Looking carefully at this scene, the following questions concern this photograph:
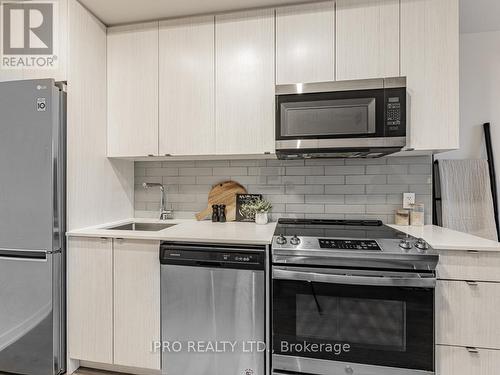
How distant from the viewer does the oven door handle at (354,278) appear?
1.35 m

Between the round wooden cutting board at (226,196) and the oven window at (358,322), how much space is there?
0.88 meters

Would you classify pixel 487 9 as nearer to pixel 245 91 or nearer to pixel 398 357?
pixel 245 91

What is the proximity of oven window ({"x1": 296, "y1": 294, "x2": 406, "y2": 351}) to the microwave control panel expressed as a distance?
3.17ft

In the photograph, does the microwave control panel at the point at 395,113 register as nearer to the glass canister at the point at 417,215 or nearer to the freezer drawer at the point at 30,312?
the glass canister at the point at 417,215

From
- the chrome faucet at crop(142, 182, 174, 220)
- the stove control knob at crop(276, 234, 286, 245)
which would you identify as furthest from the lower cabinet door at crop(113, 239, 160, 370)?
the stove control knob at crop(276, 234, 286, 245)

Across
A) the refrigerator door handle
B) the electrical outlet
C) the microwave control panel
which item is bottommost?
the refrigerator door handle

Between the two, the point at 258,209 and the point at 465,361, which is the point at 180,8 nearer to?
the point at 258,209

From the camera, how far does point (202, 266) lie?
1.59 meters

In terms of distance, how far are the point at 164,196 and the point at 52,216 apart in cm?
87

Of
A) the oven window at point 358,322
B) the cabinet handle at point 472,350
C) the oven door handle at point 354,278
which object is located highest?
the oven door handle at point 354,278

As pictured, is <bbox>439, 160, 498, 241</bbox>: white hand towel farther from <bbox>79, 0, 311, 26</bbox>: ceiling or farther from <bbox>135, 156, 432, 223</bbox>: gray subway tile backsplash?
<bbox>79, 0, 311, 26</bbox>: ceiling

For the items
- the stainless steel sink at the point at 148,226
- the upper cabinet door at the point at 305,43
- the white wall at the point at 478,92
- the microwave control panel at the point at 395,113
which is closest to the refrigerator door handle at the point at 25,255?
the stainless steel sink at the point at 148,226

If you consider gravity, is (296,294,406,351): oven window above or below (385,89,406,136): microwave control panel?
below

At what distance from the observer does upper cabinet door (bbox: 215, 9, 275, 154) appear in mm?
1872
